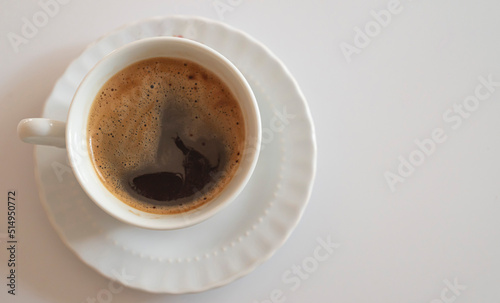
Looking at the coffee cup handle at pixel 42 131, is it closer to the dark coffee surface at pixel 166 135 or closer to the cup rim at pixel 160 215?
the cup rim at pixel 160 215

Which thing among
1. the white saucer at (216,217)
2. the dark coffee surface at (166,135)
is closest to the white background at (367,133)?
the white saucer at (216,217)

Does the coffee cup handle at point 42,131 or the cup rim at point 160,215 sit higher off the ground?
the coffee cup handle at point 42,131

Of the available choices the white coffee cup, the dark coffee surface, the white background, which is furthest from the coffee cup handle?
the white background

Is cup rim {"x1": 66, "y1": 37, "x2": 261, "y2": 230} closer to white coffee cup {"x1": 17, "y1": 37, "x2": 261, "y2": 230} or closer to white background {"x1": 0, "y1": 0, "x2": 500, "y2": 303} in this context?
white coffee cup {"x1": 17, "y1": 37, "x2": 261, "y2": 230}

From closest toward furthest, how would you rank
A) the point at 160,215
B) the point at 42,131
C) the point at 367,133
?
the point at 42,131 → the point at 160,215 → the point at 367,133

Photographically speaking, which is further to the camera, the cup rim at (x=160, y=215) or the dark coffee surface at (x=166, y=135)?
the dark coffee surface at (x=166, y=135)

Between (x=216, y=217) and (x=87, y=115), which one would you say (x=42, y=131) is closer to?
(x=87, y=115)

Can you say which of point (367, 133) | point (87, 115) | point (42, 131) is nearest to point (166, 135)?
point (87, 115)
